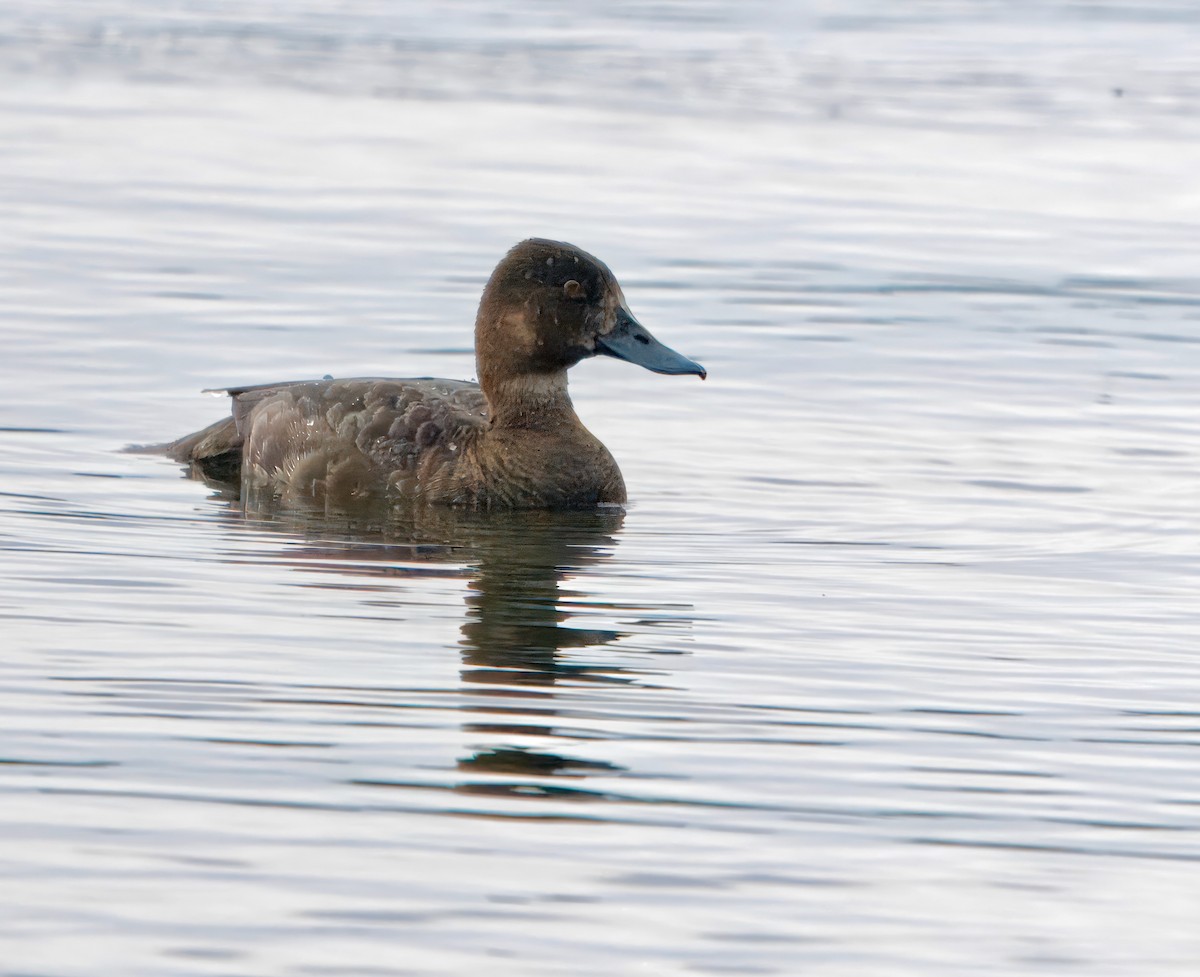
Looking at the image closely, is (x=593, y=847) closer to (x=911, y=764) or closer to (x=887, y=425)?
(x=911, y=764)

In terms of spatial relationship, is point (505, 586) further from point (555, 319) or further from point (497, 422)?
point (555, 319)

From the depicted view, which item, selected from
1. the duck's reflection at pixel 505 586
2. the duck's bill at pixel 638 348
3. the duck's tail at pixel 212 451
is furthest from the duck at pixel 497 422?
the duck's tail at pixel 212 451

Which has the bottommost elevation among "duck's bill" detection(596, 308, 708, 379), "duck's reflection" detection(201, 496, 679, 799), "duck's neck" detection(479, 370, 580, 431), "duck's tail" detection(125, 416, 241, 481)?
"duck's reflection" detection(201, 496, 679, 799)

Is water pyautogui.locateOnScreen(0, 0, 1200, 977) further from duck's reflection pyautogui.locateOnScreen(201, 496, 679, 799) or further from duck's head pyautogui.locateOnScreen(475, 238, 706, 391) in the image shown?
duck's head pyautogui.locateOnScreen(475, 238, 706, 391)

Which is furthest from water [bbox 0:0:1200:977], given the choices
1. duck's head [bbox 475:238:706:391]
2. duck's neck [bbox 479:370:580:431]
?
duck's head [bbox 475:238:706:391]

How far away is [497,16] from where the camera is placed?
24.8m

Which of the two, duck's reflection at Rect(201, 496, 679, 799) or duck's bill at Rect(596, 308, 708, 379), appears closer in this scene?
duck's reflection at Rect(201, 496, 679, 799)

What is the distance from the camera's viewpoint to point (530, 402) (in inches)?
370

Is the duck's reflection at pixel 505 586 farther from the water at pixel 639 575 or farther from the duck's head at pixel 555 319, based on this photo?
the duck's head at pixel 555 319

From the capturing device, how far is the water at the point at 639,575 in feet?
15.5

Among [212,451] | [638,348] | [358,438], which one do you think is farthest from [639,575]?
[212,451]

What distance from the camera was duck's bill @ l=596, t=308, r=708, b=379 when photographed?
9.27 metres

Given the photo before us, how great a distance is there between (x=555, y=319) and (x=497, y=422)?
0.46m

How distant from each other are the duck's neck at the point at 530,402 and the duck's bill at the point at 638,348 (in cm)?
24
